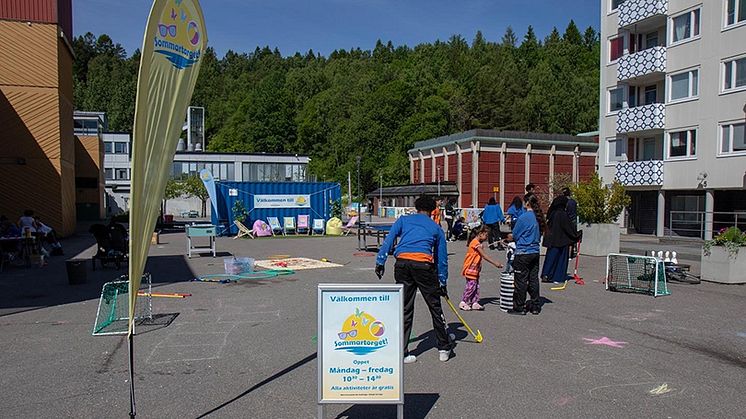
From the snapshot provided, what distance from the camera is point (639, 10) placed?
3150 centimetres

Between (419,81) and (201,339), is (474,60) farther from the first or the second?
(201,339)

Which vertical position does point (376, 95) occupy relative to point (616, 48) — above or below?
above

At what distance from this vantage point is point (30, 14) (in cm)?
2566

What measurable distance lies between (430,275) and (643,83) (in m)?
31.5

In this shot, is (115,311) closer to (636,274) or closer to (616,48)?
(636,274)

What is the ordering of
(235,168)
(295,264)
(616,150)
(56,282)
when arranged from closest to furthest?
(56,282) < (295,264) < (616,150) < (235,168)

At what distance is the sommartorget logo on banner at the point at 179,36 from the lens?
15.0ft

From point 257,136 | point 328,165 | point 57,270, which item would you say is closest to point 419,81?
point 328,165

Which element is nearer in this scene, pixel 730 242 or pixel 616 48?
pixel 730 242

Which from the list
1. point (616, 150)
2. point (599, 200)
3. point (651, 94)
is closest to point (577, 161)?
point (616, 150)

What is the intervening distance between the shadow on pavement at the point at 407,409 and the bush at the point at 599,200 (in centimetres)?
1375

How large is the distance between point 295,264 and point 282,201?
51.5ft

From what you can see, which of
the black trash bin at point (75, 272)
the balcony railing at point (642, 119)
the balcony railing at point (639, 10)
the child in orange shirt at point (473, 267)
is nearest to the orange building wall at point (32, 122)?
the black trash bin at point (75, 272)

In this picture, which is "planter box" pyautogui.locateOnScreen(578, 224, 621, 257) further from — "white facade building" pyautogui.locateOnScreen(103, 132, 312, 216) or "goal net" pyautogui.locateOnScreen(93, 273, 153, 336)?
"white facade building" pyautogui.locateOnScreen(103, 132, 312, 216)
